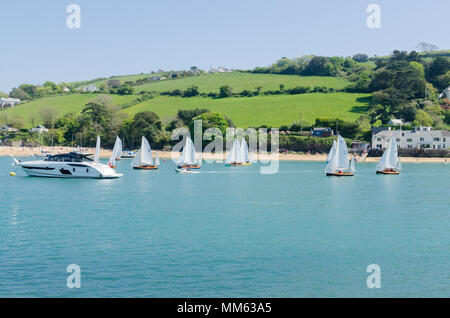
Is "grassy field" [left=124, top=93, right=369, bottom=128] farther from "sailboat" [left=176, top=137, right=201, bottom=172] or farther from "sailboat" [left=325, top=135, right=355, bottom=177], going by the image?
"sailboat" [left=325, top=135, right=355, bottom=177]

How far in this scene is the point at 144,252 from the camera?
3125 cm

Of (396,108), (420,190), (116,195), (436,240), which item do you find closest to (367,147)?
(396,108)

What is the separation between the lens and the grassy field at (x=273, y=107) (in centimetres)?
16938

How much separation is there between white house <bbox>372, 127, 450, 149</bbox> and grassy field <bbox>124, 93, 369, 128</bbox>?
76.0 ft

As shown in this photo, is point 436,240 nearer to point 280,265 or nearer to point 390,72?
point 280,265

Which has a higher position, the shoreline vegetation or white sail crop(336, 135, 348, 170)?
white sail crop(336, 135, 348, 170)

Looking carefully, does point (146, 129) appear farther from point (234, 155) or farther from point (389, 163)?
point (389, 163)

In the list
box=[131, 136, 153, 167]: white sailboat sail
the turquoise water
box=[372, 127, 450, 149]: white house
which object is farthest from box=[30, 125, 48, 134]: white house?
the turquoise water

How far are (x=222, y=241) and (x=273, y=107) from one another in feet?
488

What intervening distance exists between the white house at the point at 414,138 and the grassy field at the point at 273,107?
23.2 m

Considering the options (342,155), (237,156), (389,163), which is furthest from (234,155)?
(342,155)

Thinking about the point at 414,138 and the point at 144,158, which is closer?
the point at 144,158

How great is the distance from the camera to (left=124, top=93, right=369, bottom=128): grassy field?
169 meters

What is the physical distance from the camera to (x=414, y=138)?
14388 centimetres
